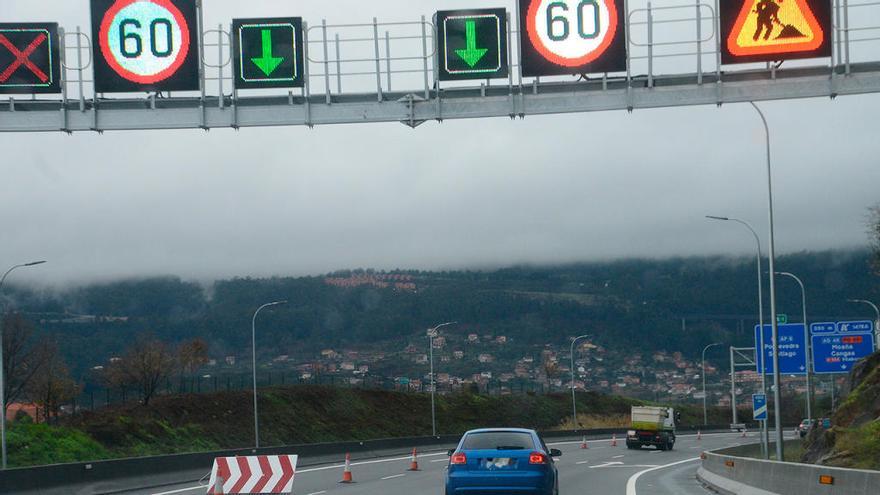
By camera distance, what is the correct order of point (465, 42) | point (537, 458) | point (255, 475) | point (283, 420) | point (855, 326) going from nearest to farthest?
point (255, 475) < point (537, 458) < point (465, 42) < point (855, 326) < point (283, 420)

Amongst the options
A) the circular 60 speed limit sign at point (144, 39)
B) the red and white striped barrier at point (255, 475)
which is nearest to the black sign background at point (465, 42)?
the circular 60 speed limit sign at point (144, 39)

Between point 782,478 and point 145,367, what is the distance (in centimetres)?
7944

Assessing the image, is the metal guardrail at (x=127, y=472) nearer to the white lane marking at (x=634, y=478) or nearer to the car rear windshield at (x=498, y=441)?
the car rear windshield at (x=498, y=441)

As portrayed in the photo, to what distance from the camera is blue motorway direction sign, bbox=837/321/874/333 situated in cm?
5181

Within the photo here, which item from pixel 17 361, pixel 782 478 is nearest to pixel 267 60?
pixel 782 478

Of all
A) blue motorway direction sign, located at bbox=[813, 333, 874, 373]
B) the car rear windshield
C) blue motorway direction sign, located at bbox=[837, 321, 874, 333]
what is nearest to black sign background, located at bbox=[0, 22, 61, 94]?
the car rear windshield

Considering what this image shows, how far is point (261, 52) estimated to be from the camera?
21688 mm

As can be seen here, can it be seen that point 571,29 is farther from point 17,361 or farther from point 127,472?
point 17,361

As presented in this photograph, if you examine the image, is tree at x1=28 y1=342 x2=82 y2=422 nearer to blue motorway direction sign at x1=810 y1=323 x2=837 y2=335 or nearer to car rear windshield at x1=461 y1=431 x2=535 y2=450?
blue motorway direction sign at x1=810 y1=323 x2=837 y2=335

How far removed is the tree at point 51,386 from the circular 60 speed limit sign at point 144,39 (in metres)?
58.7

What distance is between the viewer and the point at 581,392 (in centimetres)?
15062

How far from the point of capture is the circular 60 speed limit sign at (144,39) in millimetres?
21469

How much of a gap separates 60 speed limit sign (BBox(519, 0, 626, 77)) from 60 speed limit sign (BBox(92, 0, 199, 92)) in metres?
5.81

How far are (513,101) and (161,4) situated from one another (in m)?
6.28
